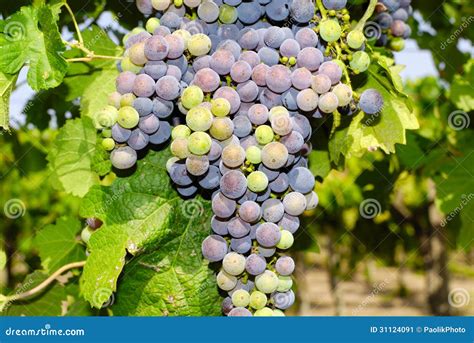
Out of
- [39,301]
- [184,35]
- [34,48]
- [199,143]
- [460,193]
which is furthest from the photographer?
[460,193]

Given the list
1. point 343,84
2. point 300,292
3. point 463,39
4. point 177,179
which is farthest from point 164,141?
point 300,292

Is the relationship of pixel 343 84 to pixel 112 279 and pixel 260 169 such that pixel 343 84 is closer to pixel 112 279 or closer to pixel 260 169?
pixel 260 169

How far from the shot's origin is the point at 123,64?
1.54m

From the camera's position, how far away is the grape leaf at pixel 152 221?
1.51 m

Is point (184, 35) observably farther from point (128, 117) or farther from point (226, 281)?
point (226, 281)

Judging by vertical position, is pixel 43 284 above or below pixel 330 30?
below

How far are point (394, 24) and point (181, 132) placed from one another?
34.7 inches

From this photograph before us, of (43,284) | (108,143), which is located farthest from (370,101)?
(43,284)

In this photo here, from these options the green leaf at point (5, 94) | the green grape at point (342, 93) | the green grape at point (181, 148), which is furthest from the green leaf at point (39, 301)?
the green grape at point (342, 93)

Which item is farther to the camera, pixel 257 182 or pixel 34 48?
pixel 34 48

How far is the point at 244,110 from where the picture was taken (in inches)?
55.6

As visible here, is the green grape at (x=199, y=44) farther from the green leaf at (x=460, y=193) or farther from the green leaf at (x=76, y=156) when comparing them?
the green leaf at (x=460, y=193)

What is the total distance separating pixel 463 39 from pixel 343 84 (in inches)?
77.2

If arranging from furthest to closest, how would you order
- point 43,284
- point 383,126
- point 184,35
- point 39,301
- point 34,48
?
point 39,301
point 43,284
point 383,126
point 34,48
point 184,35
